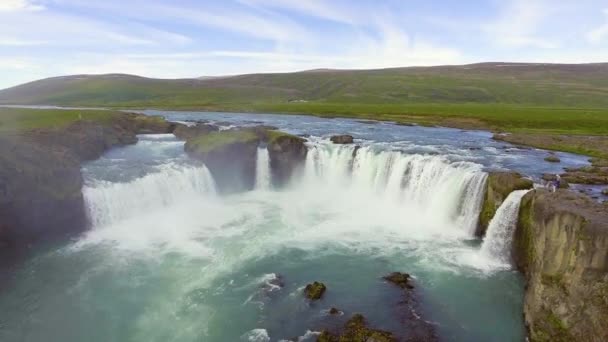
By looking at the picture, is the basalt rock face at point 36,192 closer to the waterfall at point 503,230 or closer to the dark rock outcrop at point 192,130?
A: the dark rock outcrop at point 192,130

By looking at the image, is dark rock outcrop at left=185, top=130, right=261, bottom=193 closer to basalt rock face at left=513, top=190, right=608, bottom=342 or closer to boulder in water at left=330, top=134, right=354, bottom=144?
boulder in water at left=330, top=134, right=354, bottom=144

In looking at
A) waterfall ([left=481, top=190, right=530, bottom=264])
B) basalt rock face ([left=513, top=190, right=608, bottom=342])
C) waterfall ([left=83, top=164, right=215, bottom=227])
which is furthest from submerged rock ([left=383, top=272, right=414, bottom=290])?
waterfall ([left=83, top=164, right=215, bottom=227])

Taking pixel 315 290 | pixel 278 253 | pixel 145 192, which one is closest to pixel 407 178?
pixel 278 253

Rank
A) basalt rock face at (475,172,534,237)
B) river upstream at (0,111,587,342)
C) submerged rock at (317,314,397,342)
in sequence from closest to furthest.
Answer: submerged rock at (317,314,397,342) < river upstream at (0,111,587,342) < basalt rock face at (475,172,534,237)

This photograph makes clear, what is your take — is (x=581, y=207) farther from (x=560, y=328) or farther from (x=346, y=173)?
(x=346, y=173)

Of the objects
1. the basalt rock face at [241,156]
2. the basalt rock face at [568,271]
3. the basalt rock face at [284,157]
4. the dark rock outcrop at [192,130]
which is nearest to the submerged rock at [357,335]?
the basalt rock face at [568,271]

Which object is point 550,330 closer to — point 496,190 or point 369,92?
point 496,190

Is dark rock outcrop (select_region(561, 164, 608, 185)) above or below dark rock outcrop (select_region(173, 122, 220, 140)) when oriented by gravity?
below
